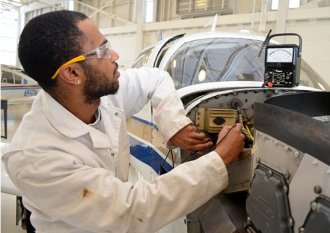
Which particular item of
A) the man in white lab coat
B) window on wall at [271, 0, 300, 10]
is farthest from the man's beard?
window on wall at [271, 0, 300, 10]

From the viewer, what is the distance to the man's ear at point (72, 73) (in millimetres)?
1338

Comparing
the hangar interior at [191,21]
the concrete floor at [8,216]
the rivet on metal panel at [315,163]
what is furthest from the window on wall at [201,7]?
the rivet on metal panel at [315,163]

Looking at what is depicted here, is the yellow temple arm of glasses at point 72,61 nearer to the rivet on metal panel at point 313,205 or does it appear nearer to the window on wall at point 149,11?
the rivet on metal panel at point 313,205

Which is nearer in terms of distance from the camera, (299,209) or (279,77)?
(299,209)

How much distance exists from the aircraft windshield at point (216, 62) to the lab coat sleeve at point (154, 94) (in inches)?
32.1

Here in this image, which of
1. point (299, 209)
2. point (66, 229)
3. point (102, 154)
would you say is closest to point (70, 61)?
point (102, 154)

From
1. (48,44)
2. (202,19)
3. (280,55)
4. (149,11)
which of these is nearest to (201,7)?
(202,19)

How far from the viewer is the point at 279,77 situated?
1.89 m

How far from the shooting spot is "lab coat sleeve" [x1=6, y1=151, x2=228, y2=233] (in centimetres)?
115

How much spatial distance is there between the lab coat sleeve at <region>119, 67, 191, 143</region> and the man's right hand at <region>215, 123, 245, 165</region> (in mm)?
394

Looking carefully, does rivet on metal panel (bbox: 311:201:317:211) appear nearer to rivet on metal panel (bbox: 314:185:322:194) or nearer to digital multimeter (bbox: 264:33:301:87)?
rivet on metal panel (bbox: 314:185:322:194)

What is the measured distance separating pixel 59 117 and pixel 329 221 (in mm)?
1015

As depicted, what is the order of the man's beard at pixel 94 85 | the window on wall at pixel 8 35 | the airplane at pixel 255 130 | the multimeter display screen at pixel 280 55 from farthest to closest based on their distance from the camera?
the window on wall at pixel 8 35
the multimeter display screen at pixel 280 55
the man's beard at pixel 94 85
the airplane at pixel 255 130

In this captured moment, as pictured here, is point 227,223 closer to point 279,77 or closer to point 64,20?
point 279,77
